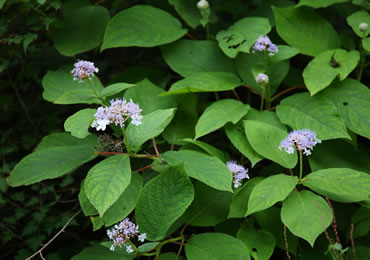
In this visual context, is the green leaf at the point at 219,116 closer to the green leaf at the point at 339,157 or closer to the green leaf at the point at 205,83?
the green leaf at the point at 205,83

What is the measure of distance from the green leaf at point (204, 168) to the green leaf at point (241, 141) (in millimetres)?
166

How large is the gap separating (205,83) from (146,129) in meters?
0.51

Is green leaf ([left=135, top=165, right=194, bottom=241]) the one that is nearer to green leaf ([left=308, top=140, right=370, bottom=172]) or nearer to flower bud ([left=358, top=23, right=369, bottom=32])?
green leaf ([left=308, top=140, right=370, bottom=172])

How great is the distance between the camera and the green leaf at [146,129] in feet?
5.12

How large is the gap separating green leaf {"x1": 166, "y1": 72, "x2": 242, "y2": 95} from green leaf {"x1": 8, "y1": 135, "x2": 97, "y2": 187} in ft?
1.67

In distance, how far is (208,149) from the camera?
5.75ft

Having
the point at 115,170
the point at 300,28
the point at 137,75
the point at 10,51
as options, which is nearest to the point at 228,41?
the point at 300,28

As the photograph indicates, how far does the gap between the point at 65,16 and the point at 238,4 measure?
1.34 meters

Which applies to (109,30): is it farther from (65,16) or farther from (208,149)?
(208,149)

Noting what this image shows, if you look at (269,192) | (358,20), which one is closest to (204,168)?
(269,192)

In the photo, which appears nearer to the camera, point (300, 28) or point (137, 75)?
point (300, 28)

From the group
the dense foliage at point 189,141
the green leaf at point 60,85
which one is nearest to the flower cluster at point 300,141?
the dense foliage at point 189,141

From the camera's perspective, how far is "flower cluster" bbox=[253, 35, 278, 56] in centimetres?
187

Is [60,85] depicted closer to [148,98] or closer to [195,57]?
[148,98]
